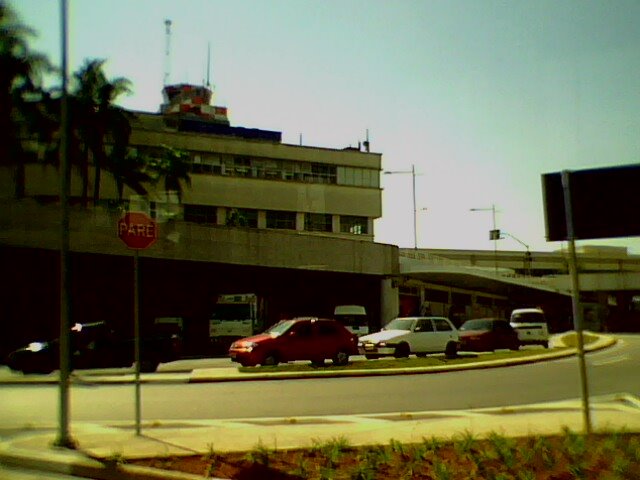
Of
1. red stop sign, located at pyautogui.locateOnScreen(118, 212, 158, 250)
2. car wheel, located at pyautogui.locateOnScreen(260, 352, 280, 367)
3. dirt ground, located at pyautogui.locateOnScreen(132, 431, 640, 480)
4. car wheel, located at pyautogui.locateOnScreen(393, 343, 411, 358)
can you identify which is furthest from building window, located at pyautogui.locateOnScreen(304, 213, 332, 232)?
dirt ground, located at pyautogui.locateOnScreen(132, 431, 640, 480)

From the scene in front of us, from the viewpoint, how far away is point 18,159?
43.4 m

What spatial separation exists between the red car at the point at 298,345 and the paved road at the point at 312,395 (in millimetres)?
4547

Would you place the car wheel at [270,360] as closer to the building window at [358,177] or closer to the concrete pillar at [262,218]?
the concrete pillar at [262,218]

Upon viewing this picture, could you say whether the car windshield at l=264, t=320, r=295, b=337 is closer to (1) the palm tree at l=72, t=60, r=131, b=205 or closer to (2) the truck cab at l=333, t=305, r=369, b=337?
(2) the truck cab at l=333, t=305, r=369, b=337

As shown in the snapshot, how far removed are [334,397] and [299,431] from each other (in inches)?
207

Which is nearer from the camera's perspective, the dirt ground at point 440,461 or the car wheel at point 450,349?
the dirt ground at point 440,461

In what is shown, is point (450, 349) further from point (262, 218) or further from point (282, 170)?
point (282, 170)

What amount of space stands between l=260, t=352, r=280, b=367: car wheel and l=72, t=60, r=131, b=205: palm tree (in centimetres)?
2718

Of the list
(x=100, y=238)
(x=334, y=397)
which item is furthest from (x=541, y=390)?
(x=100, y=238)

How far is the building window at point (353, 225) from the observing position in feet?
237

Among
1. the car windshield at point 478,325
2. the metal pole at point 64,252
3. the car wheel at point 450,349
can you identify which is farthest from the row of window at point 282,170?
the metal pole at point 64,252

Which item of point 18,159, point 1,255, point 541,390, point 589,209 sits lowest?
point 541,390

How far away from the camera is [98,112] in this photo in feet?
160

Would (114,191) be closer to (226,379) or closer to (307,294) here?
(307,294)
